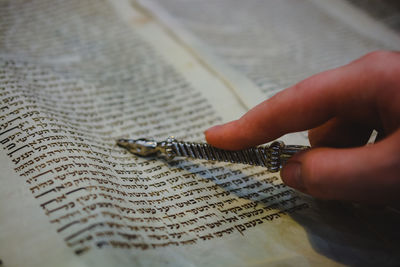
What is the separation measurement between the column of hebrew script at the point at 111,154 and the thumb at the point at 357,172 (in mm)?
136

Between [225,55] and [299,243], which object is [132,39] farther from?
[299,243]

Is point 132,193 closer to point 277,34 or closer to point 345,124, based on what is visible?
point 345,124

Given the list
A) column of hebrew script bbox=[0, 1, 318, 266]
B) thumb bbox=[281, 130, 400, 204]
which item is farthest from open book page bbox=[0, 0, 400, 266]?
thumb bbox=[281, 130, 400, 204]

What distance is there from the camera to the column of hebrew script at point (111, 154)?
470 millimetres

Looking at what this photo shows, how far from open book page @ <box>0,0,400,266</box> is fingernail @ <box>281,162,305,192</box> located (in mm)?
81

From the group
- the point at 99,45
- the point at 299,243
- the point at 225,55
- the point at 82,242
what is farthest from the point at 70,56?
the point at 299,243

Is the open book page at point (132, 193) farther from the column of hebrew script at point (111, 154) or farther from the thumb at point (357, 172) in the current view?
the thumb at point (357, 172)

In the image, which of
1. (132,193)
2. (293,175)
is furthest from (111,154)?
(293,175)

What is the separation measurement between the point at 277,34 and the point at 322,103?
74 centimetres

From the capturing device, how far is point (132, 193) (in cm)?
54

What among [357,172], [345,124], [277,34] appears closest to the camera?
[357,172]

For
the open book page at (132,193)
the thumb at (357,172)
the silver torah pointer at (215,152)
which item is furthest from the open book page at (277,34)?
the thumb at (357,172)

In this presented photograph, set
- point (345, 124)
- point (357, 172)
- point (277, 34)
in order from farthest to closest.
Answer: point (277, 34)
point (345, 124)
point (357, 172)

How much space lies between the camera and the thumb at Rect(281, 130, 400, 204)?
38cm
